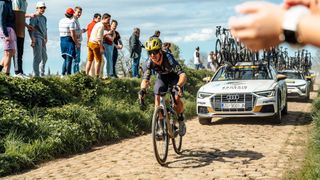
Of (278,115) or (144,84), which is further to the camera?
(278,115)

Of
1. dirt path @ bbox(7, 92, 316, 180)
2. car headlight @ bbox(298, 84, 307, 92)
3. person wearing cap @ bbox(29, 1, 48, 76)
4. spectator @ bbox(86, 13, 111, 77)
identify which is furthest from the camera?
car headlight @ bbox(298, 84, 307, 92)

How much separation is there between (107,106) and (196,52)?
14335mm

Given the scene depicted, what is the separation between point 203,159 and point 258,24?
6.65m

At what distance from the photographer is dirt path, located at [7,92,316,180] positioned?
6926 mm

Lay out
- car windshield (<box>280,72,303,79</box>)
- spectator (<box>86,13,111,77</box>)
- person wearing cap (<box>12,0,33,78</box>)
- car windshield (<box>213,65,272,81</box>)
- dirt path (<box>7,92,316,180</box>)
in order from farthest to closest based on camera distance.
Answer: car windshield (<box>280,72,303,79</box>)
car windshield (<box>213,65,272,81</box>)
spectator (<box>86,13,111,77</box>)
person wearing cap (<box>12,0,33,78</box>)
dirt path (<box>7,92,316,180</box>)

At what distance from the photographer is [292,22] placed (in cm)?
151

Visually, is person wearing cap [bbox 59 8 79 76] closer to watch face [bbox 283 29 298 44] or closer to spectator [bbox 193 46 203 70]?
watch face [bbox 283 29 298 44]

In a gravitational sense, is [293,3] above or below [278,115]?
above

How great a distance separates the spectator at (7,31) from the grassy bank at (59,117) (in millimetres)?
585

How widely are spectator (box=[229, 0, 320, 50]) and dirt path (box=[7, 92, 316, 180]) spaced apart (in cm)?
529

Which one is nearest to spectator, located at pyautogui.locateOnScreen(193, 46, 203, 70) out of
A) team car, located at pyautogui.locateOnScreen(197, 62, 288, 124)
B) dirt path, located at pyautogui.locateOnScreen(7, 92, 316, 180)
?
team car, located at pyautogui.locateOnScreen(197, 62, 288, 124)

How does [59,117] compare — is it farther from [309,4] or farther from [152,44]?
[309,4]

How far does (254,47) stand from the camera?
1577 mm

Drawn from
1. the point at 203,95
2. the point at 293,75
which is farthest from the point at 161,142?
the point at 293,75
